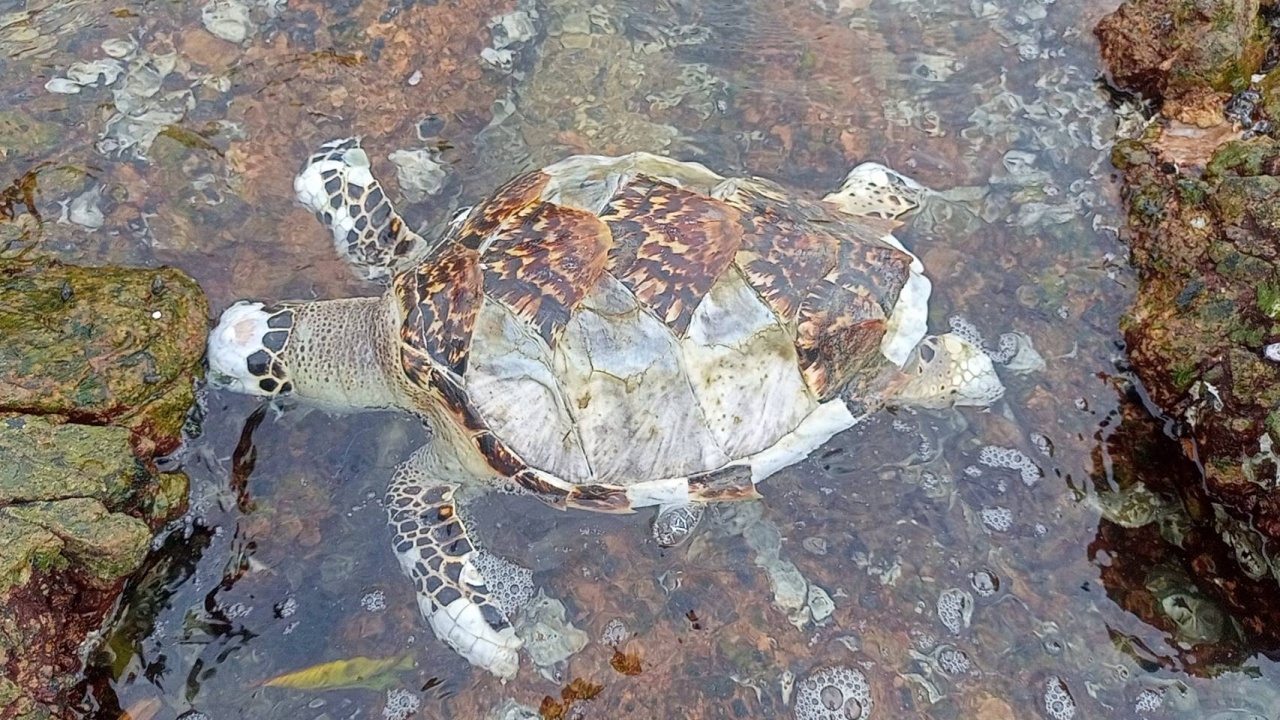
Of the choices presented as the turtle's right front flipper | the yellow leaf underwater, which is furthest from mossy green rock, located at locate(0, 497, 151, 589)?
the turtle's right front flipper

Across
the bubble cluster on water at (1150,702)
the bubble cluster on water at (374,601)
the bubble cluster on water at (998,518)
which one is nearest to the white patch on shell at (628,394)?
the bubble cluster on water at (374,601)

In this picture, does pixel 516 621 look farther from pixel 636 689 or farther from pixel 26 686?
pixel 26 686

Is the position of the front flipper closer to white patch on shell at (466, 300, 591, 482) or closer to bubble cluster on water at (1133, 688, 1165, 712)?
white patch on shell at (466, 300, 591, 482)

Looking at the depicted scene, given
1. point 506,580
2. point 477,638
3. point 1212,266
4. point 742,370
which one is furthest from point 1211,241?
point 477,638

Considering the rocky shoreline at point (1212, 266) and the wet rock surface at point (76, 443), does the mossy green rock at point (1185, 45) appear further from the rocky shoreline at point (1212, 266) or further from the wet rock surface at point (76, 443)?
the wet rock surface at point (76, 443)

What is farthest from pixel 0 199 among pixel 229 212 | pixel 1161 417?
pixel 1161 417
